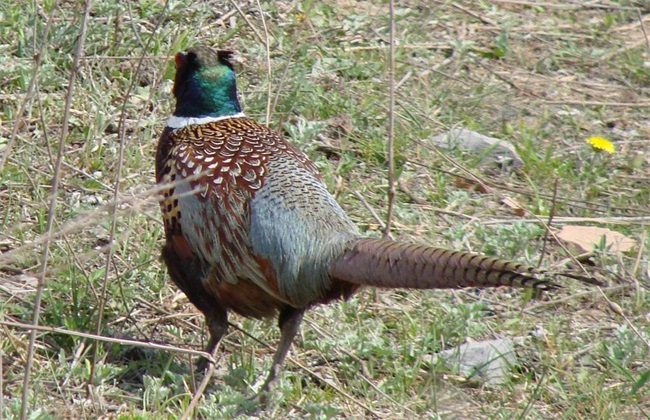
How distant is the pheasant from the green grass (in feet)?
0.65

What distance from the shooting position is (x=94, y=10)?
5.24m

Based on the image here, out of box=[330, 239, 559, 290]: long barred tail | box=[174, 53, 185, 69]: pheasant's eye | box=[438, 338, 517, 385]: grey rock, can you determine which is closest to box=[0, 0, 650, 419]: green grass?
box=[438, 338, 517, 385]: grey rock

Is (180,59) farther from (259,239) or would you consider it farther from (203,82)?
(259,239)

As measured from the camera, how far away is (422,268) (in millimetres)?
3023

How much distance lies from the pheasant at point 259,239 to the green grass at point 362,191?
198mm

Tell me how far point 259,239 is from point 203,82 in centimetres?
83

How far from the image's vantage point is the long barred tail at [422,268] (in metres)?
2.81

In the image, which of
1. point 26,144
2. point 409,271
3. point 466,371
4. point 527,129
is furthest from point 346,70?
point 409,271

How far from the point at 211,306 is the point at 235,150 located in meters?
0.54

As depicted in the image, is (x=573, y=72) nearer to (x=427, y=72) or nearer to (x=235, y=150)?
(x=427, y=72)

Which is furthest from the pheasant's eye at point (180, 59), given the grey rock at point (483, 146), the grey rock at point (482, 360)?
the grey rock at point (483, 146)

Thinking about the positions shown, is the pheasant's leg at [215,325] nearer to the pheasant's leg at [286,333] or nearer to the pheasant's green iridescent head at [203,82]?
the pheasant's leg at [286,333]

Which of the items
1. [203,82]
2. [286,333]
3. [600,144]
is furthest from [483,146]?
[286,333]

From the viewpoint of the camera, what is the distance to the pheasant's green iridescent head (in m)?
3.92
